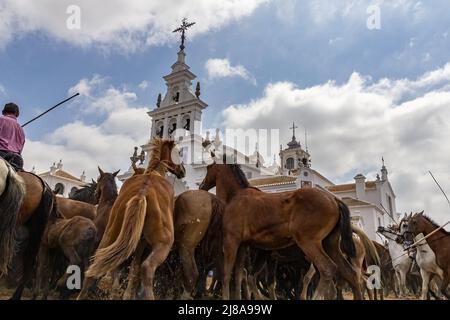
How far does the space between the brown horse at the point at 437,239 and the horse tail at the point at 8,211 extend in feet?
31.9

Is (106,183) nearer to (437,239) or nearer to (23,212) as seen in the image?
(23,212)

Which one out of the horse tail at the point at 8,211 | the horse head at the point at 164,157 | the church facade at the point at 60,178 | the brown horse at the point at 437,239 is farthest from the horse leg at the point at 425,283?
the church facade at the point at 60,178

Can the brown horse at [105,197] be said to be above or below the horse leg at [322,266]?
above

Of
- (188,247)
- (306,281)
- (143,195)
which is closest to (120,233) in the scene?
(143,195)

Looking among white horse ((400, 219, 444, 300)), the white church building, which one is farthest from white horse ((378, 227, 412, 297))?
the white church building

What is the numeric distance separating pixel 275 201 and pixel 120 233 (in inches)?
111

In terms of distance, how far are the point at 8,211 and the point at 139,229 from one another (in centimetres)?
203

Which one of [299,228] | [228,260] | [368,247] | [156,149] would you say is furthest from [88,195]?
[368,247]

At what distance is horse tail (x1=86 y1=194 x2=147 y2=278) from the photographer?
4.99m

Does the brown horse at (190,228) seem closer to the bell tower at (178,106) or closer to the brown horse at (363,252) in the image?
the brown horse at (363,252)

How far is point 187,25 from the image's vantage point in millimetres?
44562

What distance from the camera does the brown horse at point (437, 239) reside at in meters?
9.40

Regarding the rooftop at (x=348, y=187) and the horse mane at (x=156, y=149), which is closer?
the horse mane at (x=156, y=149)

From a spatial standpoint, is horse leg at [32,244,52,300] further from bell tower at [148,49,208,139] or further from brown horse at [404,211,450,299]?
bell tower at [148,49,208,139]
